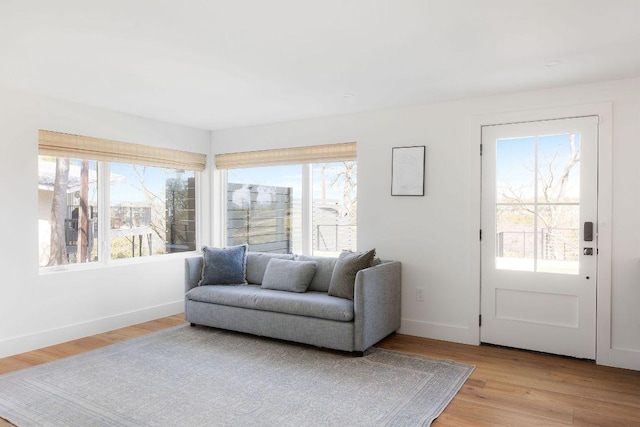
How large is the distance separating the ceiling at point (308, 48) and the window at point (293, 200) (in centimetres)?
100

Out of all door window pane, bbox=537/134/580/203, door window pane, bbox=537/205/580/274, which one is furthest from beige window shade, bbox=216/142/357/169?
door window pane, bbox=537/205/580/274

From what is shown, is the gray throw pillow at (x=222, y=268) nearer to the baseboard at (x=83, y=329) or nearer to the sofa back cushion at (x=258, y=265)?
the sofa back cushion at (x=258, y=265)

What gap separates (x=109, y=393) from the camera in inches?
115

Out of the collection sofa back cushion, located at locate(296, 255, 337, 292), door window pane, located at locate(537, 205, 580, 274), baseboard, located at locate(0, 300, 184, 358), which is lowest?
baseboard, located at locate(0, 300, 184, 358)

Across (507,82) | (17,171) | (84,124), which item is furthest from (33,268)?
(507,82)

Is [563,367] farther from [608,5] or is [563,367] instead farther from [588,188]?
[608,5]

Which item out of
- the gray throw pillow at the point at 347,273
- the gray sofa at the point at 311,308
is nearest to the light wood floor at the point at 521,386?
the gray sofa at the point at 311,308

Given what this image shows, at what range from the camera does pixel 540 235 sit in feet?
12.3

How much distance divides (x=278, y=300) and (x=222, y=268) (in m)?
0.98

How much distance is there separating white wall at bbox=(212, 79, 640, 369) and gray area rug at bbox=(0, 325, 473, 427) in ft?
2.60

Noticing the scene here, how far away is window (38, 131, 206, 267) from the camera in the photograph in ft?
13.6

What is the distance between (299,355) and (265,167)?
2632 mm

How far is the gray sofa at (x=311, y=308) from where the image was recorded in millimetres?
3594

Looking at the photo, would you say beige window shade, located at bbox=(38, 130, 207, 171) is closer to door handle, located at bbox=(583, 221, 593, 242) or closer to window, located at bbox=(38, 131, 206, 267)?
window, located at bbox=(38, 131, 206, 267)
